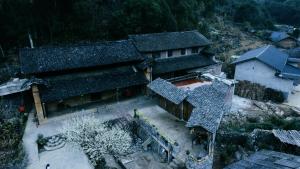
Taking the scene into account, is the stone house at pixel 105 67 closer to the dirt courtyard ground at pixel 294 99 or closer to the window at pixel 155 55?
the window at pixel 155 55

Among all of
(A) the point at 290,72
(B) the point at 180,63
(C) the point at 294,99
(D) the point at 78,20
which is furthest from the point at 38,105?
(C) the point at 294,99

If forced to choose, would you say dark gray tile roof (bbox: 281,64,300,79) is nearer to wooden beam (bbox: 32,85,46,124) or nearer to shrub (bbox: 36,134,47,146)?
shrub (bbox: 36,134,47,146)

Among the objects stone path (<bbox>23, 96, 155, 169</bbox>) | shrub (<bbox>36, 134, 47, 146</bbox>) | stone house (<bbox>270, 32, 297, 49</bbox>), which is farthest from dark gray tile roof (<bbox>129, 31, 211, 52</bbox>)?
stone house (<bbox>270, 32, 297, 49</bbox>)

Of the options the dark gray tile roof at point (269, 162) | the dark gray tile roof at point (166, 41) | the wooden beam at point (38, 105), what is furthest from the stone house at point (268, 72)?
the wooden beam at point (38, 105)

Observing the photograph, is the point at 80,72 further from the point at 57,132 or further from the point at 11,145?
the point at 11,145

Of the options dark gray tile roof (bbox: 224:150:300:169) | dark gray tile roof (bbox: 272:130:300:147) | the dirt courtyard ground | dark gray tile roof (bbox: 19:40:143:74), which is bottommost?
the dirt courtyard ground
